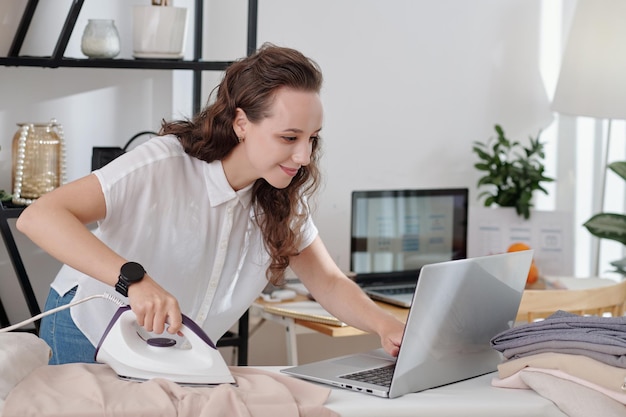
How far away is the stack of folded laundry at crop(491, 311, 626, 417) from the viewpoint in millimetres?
1519

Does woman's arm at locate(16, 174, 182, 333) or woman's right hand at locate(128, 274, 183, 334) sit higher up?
woman's arm at locate(16, 174, 182, 333)

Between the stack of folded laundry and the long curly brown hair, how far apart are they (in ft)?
1.81

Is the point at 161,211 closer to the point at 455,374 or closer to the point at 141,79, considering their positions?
the point at 455,374

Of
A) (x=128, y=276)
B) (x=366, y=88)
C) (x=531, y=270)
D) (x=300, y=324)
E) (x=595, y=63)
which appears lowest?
(x=300, y=324)

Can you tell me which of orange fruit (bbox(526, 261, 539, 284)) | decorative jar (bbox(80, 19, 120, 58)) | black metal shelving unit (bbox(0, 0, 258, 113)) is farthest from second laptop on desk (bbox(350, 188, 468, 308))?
decorative jar (bbox(80, 19, 120, 58))

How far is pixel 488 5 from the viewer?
361cm

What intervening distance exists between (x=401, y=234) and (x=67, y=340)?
4.86 feet

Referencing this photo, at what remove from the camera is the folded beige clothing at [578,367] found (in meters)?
1.52

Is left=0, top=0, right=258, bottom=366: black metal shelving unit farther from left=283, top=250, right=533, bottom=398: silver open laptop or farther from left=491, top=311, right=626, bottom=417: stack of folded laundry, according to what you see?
left=491, top=311, right=626, bottom=417: stack of folded laundry

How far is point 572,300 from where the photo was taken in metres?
2.63

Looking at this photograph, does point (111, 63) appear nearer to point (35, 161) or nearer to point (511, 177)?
point (35, 161)

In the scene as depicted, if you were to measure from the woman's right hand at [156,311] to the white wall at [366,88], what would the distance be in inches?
59.0

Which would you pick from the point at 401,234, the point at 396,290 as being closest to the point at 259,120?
the point at 396,290

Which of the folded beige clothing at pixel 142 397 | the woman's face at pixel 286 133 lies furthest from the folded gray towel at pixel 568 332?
the woman's face at pixel 286 133
